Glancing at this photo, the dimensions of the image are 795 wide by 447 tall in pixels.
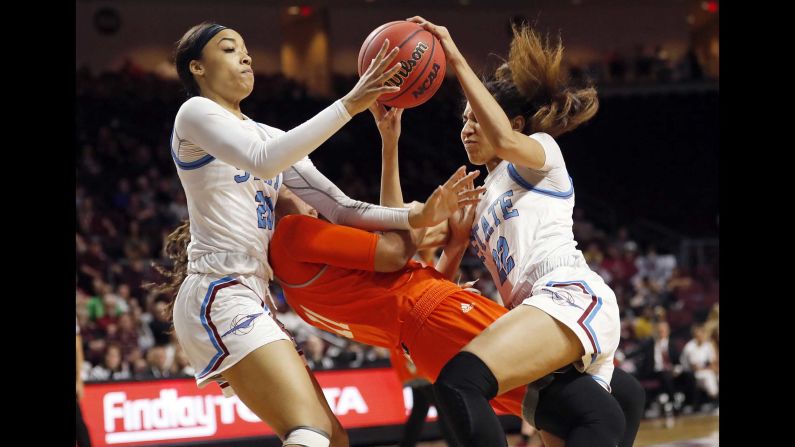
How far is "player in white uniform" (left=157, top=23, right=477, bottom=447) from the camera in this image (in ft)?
10.3

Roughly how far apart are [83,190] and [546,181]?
437 inches

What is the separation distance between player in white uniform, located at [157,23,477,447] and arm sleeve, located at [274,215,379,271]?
128 mm

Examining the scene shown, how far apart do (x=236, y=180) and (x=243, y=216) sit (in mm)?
128

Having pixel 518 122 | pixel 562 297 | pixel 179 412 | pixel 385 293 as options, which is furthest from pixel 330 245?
pixel 179 412

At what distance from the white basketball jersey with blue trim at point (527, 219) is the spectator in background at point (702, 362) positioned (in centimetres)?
791

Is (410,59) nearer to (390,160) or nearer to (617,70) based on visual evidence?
(390,160)

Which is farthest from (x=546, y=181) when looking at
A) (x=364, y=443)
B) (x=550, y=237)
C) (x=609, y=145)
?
(x=609, y=145)

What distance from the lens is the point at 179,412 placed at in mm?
7258

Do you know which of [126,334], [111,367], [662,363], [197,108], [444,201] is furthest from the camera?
[662,363]

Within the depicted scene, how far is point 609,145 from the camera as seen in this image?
63.4 feet

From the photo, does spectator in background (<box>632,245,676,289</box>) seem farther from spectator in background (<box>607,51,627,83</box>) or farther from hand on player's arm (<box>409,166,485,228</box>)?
hand on player's arm (<box>409,166,485,228</box>)

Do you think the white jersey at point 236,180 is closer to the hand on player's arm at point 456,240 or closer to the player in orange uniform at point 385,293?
the player in orange uniform at point 385,293

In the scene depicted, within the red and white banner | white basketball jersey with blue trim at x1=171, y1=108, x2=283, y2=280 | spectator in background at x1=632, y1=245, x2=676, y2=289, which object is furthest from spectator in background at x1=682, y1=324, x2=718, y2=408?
white basketball jersey with blue trim at x1=171, y1=108, x2=283, y2=280

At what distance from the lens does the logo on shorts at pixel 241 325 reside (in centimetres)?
322
